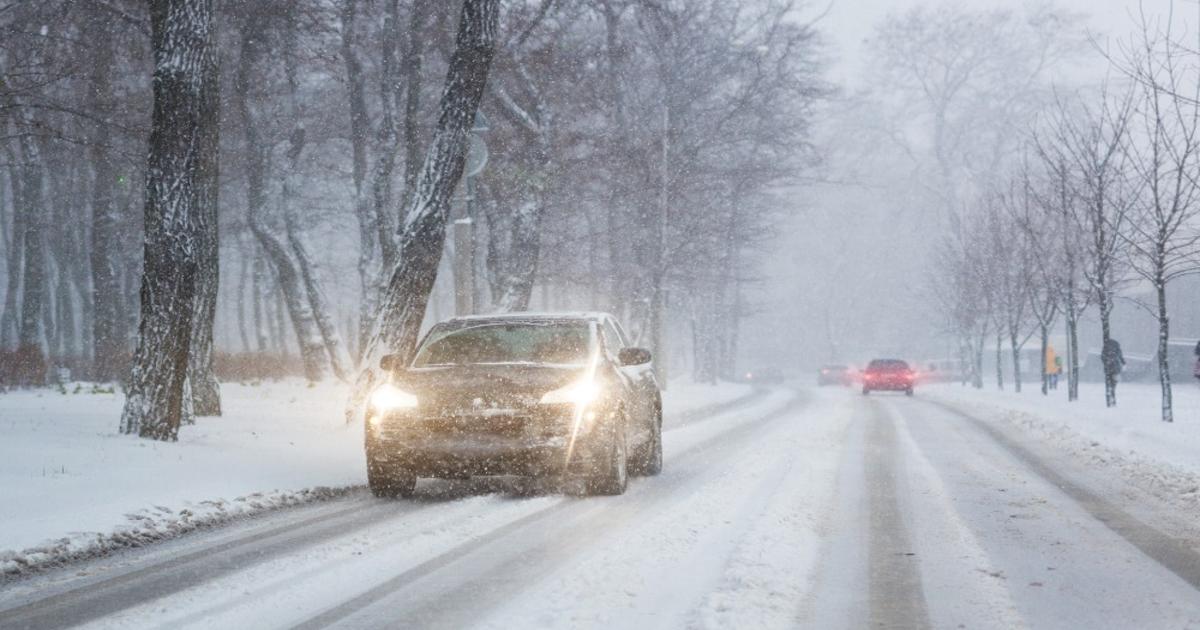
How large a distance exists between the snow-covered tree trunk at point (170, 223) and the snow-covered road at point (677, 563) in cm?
304

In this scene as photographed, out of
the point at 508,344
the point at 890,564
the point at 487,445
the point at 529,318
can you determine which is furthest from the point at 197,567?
the point at 529,318

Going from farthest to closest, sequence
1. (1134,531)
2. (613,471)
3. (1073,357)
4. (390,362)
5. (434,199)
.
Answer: (1073,357), (434,199), (390,362), (613,471), (1134,531)

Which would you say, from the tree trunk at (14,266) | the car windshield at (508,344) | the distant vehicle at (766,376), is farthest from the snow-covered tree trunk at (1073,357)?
the distant vehicle at (766,376)

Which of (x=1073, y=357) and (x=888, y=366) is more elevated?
(x=1073, y=357)

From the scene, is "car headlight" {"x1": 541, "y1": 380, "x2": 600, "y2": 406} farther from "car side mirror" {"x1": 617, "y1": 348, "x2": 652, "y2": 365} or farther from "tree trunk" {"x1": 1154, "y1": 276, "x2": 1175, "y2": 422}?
"tree trunk" {"x1": 1154, "y1": 276, "x2": 1175, "y2": 422}

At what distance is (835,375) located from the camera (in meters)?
59.0

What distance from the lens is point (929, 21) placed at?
54.3 meters

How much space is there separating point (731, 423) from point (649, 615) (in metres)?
15.7

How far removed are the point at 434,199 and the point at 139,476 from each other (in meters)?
6.20

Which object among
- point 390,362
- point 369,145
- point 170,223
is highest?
point 369,145

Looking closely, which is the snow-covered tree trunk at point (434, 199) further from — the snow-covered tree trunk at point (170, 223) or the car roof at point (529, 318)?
the car roof at point (529, 318)

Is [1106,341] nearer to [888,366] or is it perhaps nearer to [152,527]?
[888,366]

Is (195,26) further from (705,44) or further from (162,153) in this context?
(705,44)

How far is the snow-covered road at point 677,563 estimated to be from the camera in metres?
5.41
